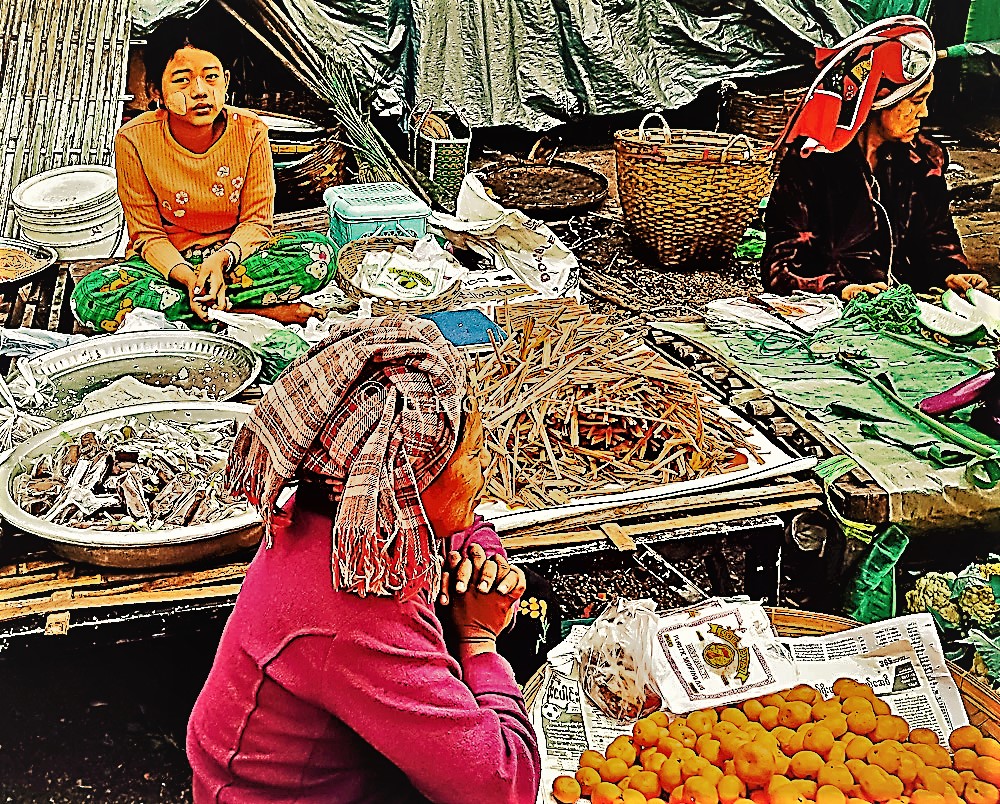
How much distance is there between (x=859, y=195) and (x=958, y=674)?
3.60 ft

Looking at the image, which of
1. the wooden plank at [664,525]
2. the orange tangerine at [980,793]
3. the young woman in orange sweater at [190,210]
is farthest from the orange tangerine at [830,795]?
the young woman in orange sweater at [190,210]

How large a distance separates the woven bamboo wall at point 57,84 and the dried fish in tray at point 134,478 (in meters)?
0.61

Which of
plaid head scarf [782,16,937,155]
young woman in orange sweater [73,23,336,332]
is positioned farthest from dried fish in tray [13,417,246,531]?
plaid head scarf [782,16,937,155]

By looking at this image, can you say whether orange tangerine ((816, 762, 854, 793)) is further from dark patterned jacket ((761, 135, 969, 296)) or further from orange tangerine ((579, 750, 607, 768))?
dark patterned jacket ((761, 135, 969, 296))

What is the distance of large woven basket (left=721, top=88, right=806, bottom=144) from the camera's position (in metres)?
2.29

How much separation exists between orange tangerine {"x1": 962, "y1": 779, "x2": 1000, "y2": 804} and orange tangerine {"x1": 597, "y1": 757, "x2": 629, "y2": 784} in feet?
1.95

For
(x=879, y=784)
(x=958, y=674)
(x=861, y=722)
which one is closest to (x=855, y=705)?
(x=861, y=722)

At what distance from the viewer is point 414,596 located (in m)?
1.40

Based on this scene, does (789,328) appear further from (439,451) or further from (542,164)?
(439,451)

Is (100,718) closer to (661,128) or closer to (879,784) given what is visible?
(879,784)

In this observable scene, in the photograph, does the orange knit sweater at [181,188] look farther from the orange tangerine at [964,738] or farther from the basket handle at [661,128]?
the orange tangerine at [964,738]

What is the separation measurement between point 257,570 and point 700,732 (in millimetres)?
835

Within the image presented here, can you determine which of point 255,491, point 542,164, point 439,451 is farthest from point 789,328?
point 255,491

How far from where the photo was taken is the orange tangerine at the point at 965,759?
1.73 m
